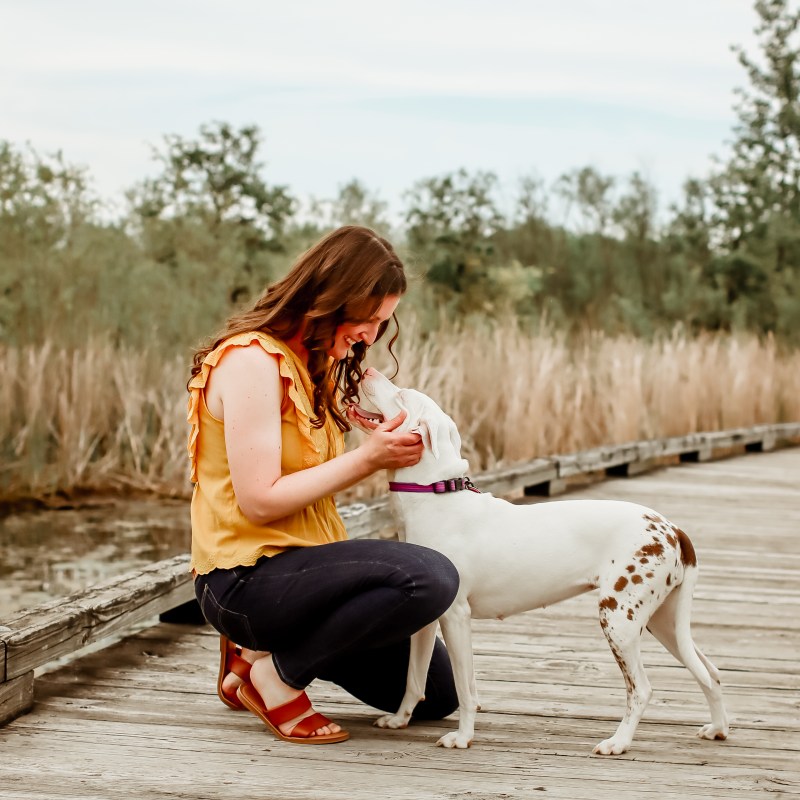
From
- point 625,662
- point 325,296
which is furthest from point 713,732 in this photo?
point 325,296

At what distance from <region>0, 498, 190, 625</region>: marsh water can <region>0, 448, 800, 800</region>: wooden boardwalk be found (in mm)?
1884

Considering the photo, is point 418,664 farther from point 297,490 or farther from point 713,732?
point 713,732

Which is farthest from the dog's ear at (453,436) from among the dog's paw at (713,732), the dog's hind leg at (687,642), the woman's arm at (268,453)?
the dog's paw at (713,732)

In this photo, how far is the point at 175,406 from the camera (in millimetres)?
7750

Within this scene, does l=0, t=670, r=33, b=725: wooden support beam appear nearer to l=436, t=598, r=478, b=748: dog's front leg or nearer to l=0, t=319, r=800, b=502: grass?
l=436, t=598, r=478, b=748: dog's front leg

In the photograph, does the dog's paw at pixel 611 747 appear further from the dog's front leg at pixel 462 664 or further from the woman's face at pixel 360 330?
the woman's face at pixel 360 330

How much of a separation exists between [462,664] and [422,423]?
589 mm

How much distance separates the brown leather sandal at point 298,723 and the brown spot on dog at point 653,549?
879 millimetres

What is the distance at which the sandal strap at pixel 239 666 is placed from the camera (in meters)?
2.91

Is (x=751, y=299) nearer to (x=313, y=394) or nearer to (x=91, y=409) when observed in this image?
(x=91, y=409)

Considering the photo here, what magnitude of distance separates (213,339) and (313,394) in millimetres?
293

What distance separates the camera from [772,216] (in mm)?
21719

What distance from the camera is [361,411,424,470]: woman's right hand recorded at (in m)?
2.58

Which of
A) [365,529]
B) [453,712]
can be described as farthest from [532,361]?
[453,712]
